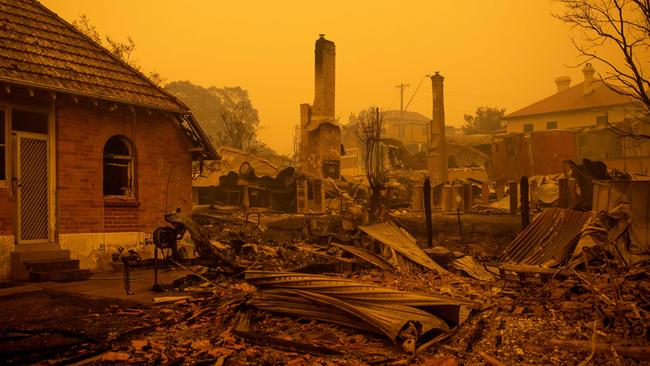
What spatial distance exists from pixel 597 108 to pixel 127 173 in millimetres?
37482

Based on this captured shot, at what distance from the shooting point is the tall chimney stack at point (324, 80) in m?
26.7

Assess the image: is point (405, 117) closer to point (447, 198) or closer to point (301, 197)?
point (447, 198)

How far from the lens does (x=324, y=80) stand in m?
26.8

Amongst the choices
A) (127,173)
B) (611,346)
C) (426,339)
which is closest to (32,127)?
(127,173)

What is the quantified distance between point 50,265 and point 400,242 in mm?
6694

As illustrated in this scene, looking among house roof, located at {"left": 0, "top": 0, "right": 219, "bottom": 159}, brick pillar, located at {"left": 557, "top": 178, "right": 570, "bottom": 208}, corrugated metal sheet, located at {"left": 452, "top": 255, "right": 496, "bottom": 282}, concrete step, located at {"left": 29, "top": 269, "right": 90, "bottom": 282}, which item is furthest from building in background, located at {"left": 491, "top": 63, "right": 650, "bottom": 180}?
concrete step, located at {"left": 29, "top": 269, "right": 90, "bottom": 282}

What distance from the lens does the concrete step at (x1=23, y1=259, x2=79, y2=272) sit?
29.1 ft

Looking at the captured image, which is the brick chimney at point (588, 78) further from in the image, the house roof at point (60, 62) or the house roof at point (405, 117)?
the house roof at point (60, 62)

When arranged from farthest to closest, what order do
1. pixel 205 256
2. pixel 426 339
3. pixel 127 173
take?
pixel 127 173 → pixel 205 256 → pixel 426 339

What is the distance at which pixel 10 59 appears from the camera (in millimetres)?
8977

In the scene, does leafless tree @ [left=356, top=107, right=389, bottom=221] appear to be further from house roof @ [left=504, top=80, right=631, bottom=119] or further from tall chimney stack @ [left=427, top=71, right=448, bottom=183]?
house roof @ [left=504, top=80, right=631, bottom=119]

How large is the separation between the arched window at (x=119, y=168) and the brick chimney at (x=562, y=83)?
4559 cm

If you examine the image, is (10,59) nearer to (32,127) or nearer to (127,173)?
(32,127)

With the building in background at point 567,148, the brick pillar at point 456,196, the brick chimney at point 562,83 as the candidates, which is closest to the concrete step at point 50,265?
the brick pillar at point 456,196
